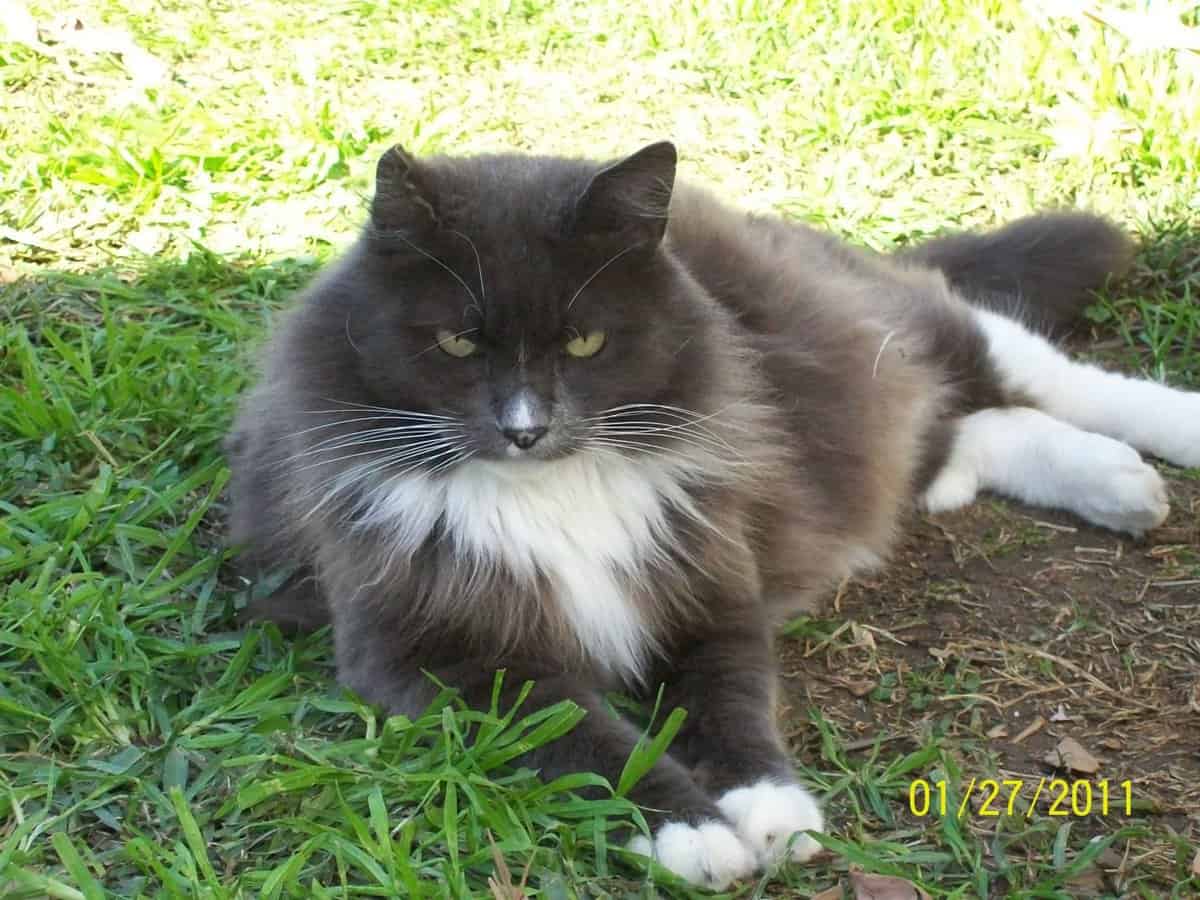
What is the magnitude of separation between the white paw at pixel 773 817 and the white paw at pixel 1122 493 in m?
1.41

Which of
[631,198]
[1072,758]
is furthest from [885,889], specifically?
[631,198]

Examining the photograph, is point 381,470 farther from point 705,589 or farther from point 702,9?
point 702,9

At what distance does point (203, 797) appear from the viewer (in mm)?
2621

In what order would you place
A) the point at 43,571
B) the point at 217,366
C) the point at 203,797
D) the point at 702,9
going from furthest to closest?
1. the point at 702,9
2. the point at 217,366
3. the point at 43,571
4. the point at 203,797

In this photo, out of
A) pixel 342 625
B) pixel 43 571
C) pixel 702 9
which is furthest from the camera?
pixel 702 9

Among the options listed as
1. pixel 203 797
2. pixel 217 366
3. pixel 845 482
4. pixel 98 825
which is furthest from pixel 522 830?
pixel 217 366

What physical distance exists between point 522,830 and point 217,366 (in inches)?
84.5

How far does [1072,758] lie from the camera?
2775 mm

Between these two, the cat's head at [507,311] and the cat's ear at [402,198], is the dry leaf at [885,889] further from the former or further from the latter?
the cat's ear at [402,198]

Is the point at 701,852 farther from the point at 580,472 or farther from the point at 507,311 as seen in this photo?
the point at 507,311

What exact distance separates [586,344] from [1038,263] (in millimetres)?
2261

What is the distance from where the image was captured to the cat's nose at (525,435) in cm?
253

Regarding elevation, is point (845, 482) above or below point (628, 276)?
below

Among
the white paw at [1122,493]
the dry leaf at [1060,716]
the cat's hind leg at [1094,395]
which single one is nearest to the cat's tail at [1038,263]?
the cat's hind leg at [1094,395]
